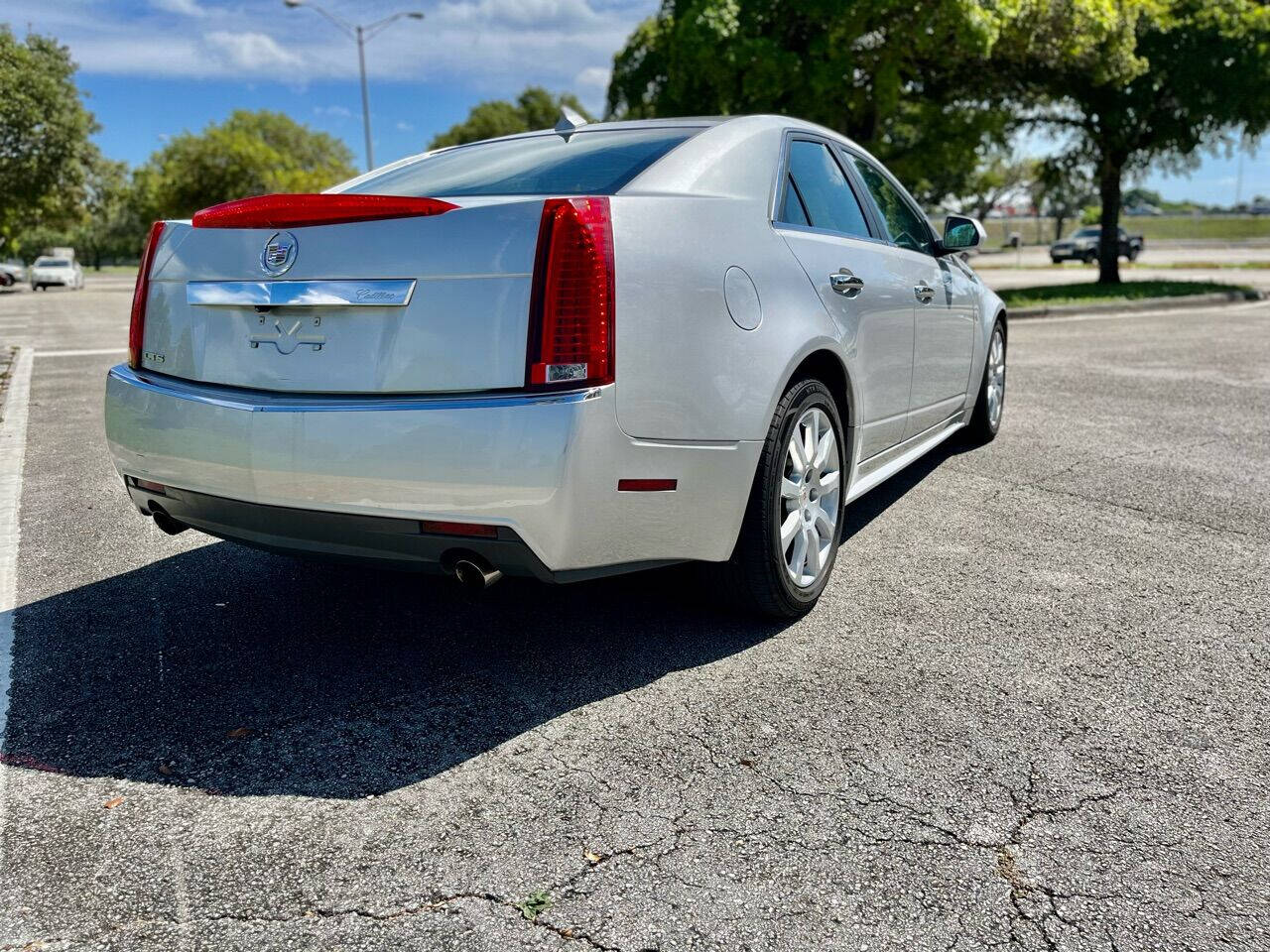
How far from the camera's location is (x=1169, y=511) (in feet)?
16.2

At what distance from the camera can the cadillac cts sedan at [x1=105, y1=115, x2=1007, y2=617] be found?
275 cm

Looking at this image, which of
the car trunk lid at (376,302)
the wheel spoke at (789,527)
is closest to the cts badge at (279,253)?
the car trunk lid at (376,302)

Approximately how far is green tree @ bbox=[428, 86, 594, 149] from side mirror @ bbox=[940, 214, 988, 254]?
237 feet

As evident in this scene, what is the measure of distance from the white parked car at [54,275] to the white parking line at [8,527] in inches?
1526

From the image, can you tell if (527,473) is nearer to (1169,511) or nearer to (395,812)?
(395,812)

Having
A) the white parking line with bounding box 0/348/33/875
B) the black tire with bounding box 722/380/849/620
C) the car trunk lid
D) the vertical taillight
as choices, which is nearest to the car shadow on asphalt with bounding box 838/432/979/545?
the black tire with bounding box 722/380/849/620

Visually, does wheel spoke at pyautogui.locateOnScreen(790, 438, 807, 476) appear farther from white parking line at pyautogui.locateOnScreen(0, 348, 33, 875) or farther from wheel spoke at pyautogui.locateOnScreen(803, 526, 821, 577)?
white parking line at pyautogui.locateOnScreen(0, 348, 33, 875)

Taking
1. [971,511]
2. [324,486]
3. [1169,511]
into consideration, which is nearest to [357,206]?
[324,486]

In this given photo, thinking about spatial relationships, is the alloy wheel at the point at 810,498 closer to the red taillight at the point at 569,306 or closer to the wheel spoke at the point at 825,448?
the wheel spoke at the point at 825,448

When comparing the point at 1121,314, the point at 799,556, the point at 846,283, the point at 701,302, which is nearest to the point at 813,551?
the point at 799,556

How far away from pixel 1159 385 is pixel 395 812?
315 inches

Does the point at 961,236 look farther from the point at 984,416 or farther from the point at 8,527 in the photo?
the point at 8,527

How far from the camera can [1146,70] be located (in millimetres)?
19406

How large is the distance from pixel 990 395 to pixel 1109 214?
1944 centimetres
